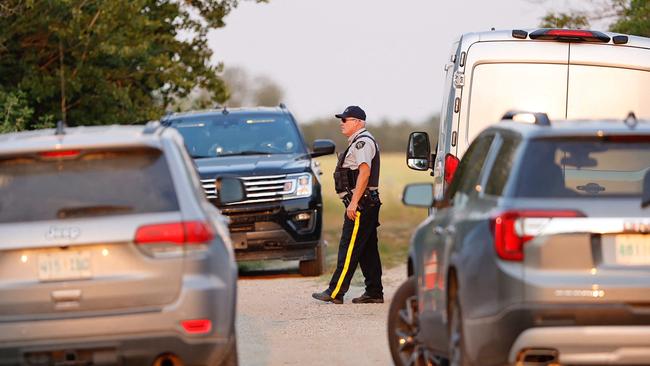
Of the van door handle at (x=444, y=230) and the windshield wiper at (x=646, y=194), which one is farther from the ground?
the windshield wiper at (x=646, y=194)

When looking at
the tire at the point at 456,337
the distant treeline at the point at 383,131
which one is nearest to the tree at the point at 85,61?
the tire at the point at 456,337

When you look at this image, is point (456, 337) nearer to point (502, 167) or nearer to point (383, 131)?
point (502, 167)

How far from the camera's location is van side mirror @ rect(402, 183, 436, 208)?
10430 mm

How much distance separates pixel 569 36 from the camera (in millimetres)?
15016

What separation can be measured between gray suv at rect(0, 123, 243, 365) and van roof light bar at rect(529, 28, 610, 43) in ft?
21.0

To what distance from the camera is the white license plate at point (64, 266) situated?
9.02 metres

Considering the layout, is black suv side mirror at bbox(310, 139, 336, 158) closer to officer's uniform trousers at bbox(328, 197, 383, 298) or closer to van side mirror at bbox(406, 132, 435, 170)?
van side mirror at bbox(406, 132, 435, 170)

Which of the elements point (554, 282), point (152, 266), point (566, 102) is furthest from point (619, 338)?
point (566, 102)

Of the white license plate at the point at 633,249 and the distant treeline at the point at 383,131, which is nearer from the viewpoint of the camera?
the white license plate at the point at 633,249

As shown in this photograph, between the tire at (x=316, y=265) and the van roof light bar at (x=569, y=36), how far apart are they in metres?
5.85

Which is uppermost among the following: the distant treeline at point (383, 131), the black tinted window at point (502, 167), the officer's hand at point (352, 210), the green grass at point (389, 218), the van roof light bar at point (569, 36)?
the black tinted window at point (502, 167)

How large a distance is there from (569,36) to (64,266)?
7108 millimetres

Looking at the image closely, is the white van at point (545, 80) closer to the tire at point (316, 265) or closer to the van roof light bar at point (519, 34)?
the van roof light bar at point (519, 34)

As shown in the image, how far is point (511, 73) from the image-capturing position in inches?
590
